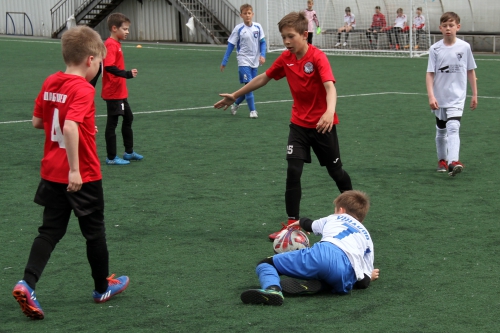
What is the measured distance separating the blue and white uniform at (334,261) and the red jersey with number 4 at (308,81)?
1485 millimetres

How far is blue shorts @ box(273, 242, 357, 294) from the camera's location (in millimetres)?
5094

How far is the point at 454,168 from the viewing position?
29.6 ft

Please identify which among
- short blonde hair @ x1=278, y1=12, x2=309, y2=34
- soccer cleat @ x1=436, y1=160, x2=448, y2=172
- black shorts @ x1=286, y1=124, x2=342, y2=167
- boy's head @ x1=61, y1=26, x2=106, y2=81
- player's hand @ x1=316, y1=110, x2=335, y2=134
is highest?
short blonde hair @ x1=278, y1=12, x2=309, y2=34

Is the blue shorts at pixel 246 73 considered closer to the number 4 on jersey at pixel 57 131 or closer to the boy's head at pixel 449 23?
the boy's head at pixel 449 23

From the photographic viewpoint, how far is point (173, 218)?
7332mm

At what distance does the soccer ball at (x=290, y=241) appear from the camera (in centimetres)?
596

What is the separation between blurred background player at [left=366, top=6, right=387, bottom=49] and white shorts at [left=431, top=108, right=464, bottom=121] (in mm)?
20510

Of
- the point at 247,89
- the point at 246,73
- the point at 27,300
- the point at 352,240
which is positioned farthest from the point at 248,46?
the point at 27,300

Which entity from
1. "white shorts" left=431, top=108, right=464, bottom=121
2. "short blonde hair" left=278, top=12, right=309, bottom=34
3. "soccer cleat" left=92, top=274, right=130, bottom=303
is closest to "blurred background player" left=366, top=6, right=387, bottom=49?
"white shorts" left=431, top=108, right=464, bottom=121

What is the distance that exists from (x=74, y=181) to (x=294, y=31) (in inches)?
99.2

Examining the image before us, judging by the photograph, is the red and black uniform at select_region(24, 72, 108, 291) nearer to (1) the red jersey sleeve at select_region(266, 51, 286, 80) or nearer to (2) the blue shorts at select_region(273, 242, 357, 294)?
(2) the blue shorts at select_region(273, 242, 357, 294)

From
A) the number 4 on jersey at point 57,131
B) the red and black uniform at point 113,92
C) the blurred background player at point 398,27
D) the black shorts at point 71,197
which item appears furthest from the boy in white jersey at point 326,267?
the blurred background player at point 398,27

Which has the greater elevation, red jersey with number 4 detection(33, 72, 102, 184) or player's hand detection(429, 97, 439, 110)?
red jersey with number 4 detection(33, 72, 102, 184)

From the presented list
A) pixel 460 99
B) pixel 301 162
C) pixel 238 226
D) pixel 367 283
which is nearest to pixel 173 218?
pixel 238 226
